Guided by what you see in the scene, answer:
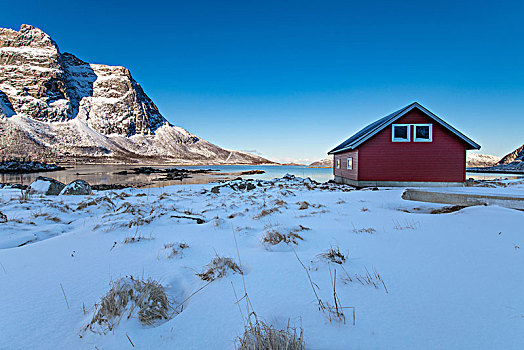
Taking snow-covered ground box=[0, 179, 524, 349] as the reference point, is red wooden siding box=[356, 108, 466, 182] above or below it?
above

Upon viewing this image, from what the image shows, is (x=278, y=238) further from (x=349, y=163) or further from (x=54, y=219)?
(x=349, y=163)

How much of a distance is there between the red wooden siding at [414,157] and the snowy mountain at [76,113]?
9960 cm

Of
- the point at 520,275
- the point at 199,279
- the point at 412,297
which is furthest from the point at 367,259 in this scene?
the point at 199,279

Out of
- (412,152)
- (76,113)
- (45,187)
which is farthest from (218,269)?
(76,113)

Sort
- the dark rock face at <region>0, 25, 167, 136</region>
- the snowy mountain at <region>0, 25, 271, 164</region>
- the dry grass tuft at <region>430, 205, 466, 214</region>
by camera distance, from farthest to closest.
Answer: the dark rock face at <region>0, 25, 167, 136</region> → the snowy mountain at <region>0, 25, 271, 164</region> → the dry grass tuft at <region>430, 205, 466, 214</region>

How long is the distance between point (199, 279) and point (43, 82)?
580 feet

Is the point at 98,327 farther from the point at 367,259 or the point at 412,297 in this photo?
the point at 367,259

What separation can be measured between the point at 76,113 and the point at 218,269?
166 m

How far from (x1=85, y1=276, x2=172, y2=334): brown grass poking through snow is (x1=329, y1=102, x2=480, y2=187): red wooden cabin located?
15602 millimetres

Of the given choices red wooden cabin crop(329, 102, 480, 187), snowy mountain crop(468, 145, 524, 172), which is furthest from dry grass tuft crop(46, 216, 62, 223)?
snowy mountain crop(468, 145, 524, 172)

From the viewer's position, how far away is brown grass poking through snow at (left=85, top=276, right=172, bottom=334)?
5.13 ft

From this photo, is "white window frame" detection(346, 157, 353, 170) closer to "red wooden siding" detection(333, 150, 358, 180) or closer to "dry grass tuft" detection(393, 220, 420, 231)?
"red wooden siding" detection(333, 150, 358, 180)

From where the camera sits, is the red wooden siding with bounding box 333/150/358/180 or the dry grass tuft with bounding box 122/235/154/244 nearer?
the dry grass tuft with bounding box 122/235/154/244

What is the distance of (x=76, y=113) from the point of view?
129m
